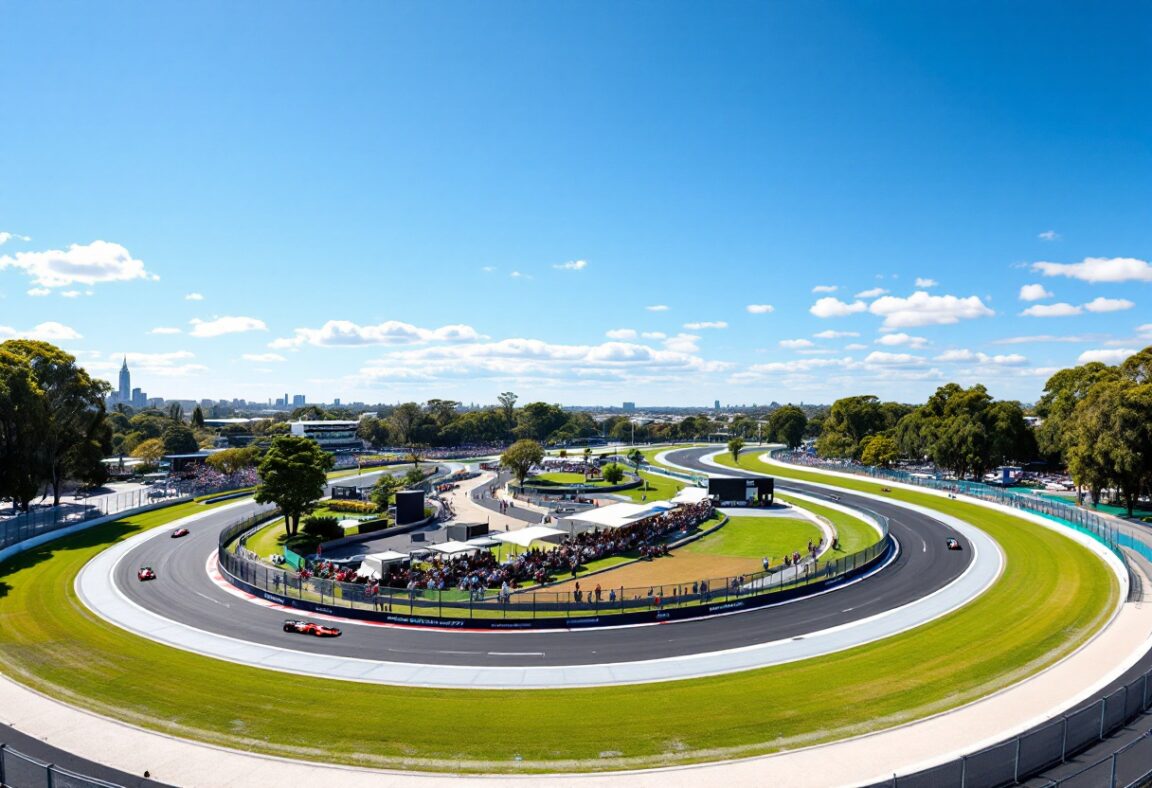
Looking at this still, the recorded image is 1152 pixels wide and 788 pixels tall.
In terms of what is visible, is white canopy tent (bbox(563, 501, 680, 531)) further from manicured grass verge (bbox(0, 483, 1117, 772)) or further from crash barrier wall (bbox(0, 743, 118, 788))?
crash barrier wall (bbox(0, 743, 118, 788))

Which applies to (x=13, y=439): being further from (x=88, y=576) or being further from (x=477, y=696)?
(x=477, y=696)

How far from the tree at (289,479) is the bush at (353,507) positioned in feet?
38.9

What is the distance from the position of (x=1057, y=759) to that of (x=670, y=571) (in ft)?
83.6

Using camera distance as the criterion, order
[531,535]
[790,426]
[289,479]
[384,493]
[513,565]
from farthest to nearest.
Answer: [790,426] → [384,493] → [289,479] → [531,535] → [513,565]

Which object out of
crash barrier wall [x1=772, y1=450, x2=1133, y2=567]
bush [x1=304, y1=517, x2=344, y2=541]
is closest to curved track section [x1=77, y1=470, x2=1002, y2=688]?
bush [x1=304, y1=517, x2=344, y2=541]

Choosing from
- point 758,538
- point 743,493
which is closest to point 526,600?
point 758,538

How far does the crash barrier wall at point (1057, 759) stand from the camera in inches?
574

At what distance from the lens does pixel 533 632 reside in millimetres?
29719

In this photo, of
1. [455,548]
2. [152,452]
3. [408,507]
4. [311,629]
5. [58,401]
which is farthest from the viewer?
[152,452]

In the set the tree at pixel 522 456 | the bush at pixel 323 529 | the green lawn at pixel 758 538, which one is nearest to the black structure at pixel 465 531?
the bush at pixel 323 529

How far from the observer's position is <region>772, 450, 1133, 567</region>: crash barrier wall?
43.3m

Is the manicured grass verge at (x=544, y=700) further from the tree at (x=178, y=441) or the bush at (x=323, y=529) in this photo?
the tree at (x=178, y=441)

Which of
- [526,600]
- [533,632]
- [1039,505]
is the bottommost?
[533,632]

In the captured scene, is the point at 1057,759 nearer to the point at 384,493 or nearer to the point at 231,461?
the point at 384,493
